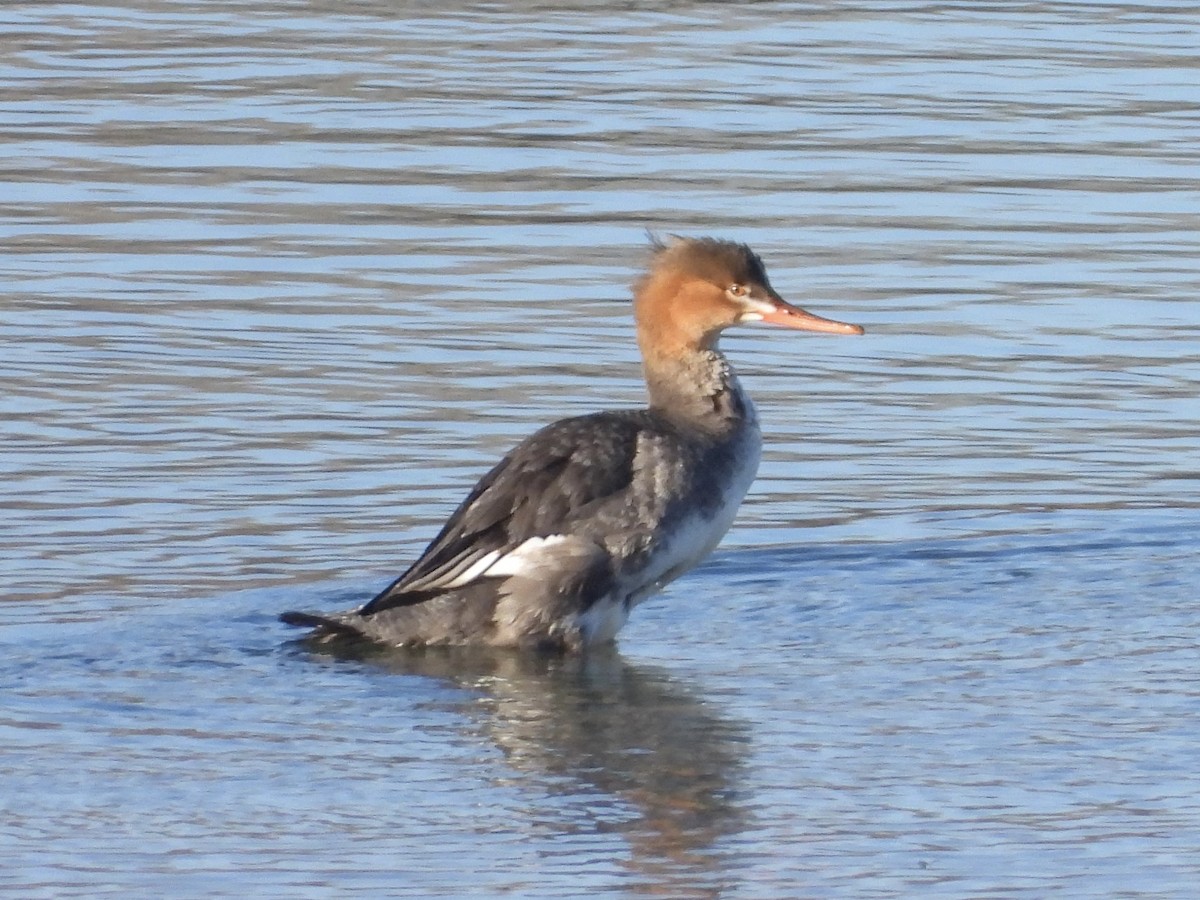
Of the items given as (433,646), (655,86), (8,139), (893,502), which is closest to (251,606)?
(433,646)

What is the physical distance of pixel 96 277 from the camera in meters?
11.8

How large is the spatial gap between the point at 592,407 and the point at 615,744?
347 centimetres

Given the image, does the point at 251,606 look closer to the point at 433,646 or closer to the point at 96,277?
the point at 433,646

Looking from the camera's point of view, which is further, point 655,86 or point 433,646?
point 655,86

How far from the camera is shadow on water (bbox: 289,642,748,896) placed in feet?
19.7

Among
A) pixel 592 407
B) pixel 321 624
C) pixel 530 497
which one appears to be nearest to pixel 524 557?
pixel 530 497

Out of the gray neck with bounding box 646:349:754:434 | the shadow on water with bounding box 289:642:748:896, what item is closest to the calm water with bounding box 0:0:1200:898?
the shadow on water with bounding box 289:642:748:896

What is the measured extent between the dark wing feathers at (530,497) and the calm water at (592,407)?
0.28 meters

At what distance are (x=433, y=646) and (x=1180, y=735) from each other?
89.1 inches

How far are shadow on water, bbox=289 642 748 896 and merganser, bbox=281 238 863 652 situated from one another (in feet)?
0.34

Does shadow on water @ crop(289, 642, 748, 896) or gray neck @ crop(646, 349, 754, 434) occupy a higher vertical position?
gray neck @ crop(646, 349, 754, 434)

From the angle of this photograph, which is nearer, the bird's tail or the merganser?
the bird's tail

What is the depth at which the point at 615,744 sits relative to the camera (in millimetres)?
6922

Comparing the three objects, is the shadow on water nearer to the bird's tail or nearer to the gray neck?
the bird's tail
